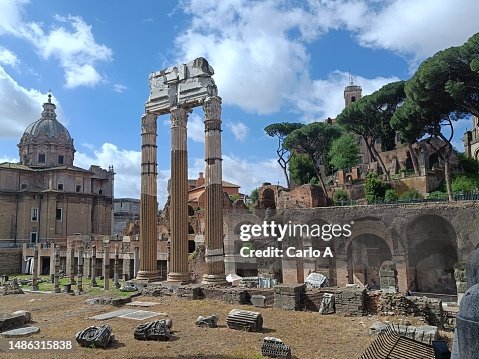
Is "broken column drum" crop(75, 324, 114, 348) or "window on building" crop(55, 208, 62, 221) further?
"window on building" crop(55, 208, 62, 221)

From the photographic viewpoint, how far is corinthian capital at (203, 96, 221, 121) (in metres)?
13.4

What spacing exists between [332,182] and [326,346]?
3322cm

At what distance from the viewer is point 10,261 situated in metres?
34.8

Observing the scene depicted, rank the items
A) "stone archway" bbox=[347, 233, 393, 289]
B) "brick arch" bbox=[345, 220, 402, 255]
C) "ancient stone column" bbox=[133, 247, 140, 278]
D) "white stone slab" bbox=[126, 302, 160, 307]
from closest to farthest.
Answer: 1. "white stone slab" bbox=[126, 302, 160, 307]
2. "brick arch" bbox=[345, 220, 402, 255]
3. "stone archway" bbox=[347, 233, 393, 289]
4. "ancient stone column" bbox=[133, 247, 140, 278]

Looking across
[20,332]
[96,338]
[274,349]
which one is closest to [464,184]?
[274,349]

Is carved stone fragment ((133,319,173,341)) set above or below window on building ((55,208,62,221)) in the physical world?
below

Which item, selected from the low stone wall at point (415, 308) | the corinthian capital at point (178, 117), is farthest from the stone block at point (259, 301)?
the corinthian capital at point (178, 117)

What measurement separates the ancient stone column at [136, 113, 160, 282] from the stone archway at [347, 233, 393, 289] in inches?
469

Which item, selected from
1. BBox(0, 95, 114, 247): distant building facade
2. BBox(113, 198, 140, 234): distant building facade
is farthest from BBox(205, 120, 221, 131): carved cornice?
BBox(113, 198, 140, 234): distant building facade

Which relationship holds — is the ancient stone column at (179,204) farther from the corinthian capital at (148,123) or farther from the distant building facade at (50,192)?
the distant building facade at (50,192)

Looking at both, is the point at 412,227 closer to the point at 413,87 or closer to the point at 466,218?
the point at 466,218

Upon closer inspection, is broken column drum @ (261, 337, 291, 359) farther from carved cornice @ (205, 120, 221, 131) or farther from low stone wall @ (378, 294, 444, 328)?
carved cornice @ (205, 120, 221, 131)

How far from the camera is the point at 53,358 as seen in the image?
6.09 metres

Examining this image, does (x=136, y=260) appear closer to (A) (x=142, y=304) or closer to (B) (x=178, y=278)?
(B) (x=178, y=278)
